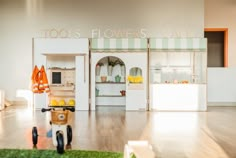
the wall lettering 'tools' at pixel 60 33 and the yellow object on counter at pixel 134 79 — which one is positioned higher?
the wall lettering 'tools' at pixel 60 33

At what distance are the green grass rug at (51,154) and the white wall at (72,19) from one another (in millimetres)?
7300

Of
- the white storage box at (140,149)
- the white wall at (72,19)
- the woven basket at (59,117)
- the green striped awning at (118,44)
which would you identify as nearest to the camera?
the white storage box at (140,149)

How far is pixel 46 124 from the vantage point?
7.94 metres

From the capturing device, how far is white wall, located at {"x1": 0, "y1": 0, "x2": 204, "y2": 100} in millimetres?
12016

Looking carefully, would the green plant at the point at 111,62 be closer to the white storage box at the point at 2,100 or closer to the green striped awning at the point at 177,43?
the green striped awning at the point at 177,43

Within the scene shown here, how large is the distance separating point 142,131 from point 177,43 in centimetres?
471

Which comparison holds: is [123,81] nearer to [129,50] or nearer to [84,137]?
[129,50]

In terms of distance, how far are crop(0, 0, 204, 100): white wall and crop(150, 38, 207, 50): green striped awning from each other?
1.01m

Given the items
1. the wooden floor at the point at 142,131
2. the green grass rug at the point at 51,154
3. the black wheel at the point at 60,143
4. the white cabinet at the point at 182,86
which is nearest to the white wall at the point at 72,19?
the white cabinet at the point at 182,86

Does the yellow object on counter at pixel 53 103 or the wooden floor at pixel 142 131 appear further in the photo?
the yellow object on counter at pixel 53 103

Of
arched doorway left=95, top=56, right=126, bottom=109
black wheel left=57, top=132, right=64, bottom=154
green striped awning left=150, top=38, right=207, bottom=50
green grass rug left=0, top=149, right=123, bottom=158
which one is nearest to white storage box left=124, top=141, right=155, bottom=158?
green grass rug left=0, top=149, right=123, bottom=158

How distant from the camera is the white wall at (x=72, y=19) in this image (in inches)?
473

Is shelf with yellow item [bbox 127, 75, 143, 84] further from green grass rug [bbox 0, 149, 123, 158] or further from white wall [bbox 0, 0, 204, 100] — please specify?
green grass rug [bbox 0, 149, 123, 158]

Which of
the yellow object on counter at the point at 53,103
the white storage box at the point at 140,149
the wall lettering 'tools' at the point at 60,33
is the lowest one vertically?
the white storage box at the point at 140,149
